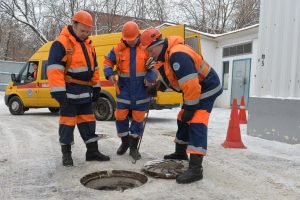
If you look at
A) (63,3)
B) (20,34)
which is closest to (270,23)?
(63,3)

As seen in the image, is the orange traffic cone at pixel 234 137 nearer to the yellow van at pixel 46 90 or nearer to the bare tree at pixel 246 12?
the yellow van at pixel 46 90

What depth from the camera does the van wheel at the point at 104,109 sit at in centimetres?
961

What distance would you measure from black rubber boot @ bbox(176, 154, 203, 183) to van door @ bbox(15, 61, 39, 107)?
27.0 feet

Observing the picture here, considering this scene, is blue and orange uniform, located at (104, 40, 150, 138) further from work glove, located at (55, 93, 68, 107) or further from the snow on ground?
work glove, located at (55, 93, 68, 107)

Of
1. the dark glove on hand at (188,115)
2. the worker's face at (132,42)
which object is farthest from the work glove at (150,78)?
the dark glove on hand at (188,115)

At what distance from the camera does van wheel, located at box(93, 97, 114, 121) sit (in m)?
9.61

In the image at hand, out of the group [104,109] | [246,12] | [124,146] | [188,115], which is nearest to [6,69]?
[104,109]

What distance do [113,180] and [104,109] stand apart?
19.2 ft

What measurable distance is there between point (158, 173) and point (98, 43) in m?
6.72

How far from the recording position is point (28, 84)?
36.5 ft

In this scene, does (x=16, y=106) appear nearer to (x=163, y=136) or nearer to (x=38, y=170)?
(x=163, y=136)

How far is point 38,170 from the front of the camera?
13.8ft

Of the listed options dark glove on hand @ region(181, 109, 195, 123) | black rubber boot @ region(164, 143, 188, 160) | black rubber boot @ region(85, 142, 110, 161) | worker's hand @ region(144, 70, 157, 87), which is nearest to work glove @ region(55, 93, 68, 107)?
black rubber boot @ region(85, 142, 110, 161)

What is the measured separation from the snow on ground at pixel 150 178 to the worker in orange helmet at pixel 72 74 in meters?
0.55
